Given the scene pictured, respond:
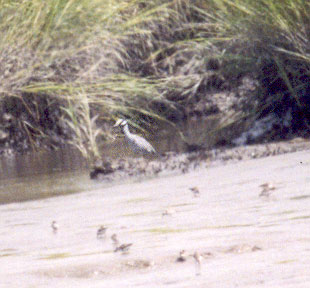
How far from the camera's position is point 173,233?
4.66 m

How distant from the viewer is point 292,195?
530 cm

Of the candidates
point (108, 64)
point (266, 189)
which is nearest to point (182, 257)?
point (266, 189)

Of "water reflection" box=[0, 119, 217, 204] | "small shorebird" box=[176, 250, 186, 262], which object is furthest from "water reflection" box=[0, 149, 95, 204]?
"small shorebird" box=[176, 250, 186, 262]

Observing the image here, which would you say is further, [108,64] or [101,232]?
[108,64]

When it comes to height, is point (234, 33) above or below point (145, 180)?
above

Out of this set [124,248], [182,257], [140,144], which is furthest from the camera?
[140,144]

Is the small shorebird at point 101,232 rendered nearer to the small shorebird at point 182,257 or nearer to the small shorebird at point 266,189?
the small shorebird at point 182,257

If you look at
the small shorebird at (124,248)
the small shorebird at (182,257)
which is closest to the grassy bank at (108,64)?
the small shorebird at (124,248)

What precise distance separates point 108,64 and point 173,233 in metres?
5.59

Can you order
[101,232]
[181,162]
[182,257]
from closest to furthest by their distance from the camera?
[182,257], [101,232], [181,162]

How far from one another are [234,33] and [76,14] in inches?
61.1

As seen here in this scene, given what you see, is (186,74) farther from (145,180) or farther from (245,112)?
(145,180)

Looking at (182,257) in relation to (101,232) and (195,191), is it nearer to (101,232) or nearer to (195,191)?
(101,232)

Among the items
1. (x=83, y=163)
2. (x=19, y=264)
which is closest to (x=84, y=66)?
(x=83, y=163)
